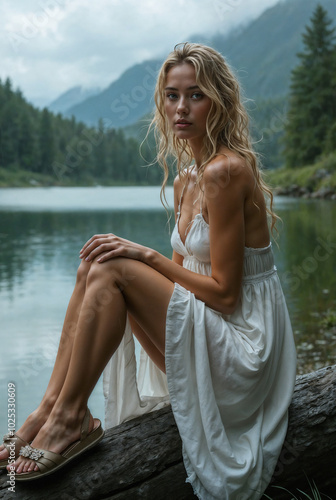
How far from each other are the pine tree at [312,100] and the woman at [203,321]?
2732 centimetres

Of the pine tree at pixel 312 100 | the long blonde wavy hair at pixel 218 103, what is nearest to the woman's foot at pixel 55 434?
the long blonde wavy hair at pixel 218 103

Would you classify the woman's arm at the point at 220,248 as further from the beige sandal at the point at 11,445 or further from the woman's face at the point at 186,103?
the beige sandal at the point at 11,445

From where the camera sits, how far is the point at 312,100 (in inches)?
1166

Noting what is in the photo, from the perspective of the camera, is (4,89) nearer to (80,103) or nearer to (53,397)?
(53,397)

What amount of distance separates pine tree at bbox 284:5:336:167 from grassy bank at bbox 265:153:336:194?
1056mm

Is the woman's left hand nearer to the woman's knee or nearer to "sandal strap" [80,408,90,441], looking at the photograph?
the woman's knee

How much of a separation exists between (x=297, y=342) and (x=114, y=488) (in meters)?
3.09

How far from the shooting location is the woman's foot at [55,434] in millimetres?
1707

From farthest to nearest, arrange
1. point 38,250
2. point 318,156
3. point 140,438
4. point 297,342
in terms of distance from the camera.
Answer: point 318,156 → point 38,250 → point 297,342 → point 140,438

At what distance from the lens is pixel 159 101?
222 centimetres

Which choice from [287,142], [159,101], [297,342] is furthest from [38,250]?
[287,142]

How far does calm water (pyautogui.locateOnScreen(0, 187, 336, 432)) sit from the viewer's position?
4.55 m

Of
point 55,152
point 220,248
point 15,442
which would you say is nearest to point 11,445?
point 15,442

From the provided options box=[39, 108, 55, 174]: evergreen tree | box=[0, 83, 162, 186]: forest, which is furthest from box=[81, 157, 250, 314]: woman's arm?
box=[39, 108, 55, 174]: evergreen tree
